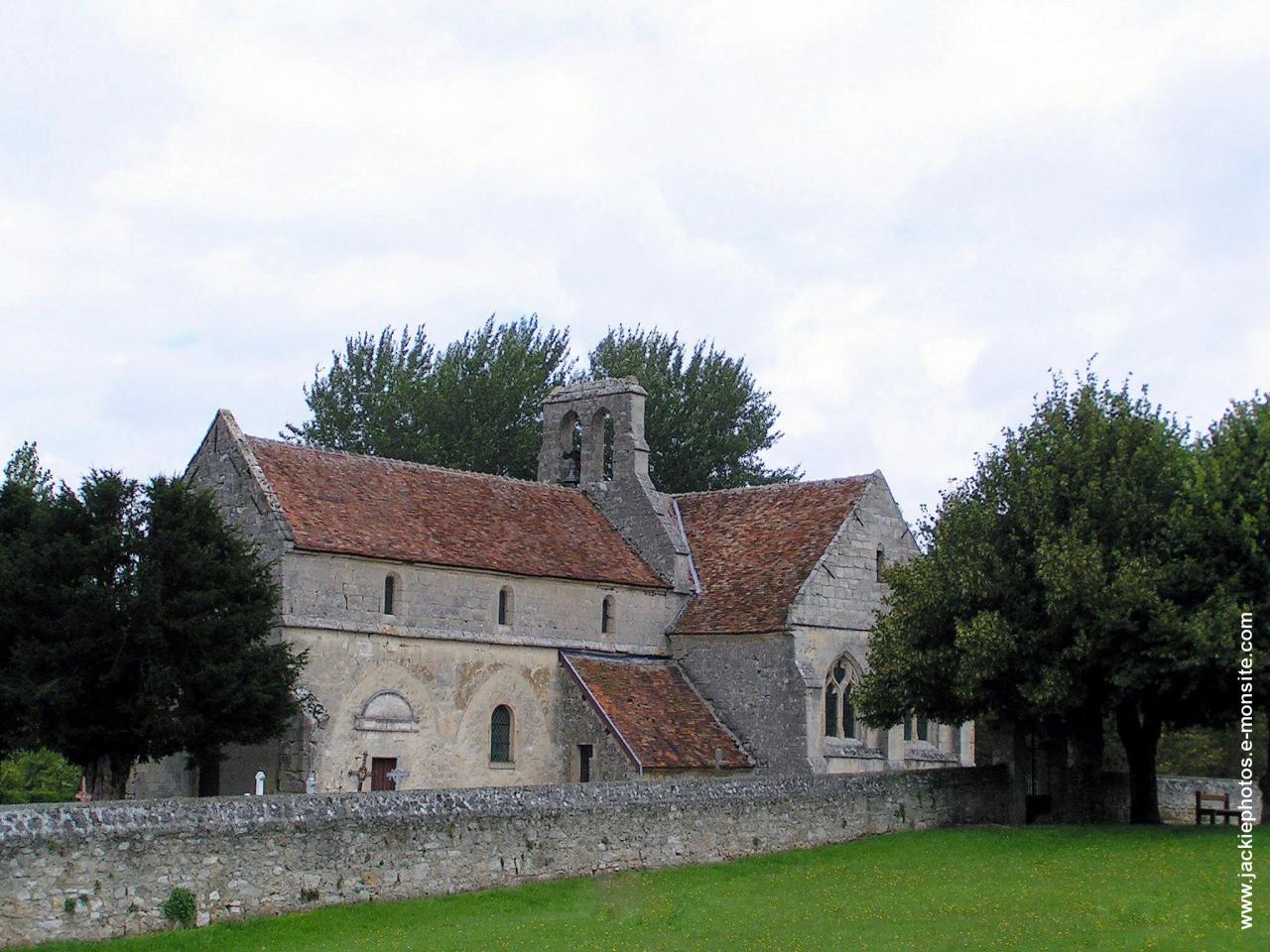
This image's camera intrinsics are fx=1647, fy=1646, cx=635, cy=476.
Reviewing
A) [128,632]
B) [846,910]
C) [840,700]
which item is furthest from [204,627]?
[840,700]

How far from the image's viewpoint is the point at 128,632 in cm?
3297

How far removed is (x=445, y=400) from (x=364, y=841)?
140 feet

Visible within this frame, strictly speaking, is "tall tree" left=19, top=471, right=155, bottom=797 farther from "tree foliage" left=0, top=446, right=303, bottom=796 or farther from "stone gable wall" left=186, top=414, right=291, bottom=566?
"stone gable wall" left=186, top=414, right=291, bottom=566

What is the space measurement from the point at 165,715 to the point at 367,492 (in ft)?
32.9

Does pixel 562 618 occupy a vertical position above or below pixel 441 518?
below

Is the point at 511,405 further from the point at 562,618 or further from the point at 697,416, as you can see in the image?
the point at 562,618

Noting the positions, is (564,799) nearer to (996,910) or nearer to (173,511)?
(996,910)

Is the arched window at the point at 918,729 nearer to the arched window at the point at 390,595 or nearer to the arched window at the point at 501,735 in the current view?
the arched window at the point at 501,735

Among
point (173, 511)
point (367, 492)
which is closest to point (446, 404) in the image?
point (367, 492)

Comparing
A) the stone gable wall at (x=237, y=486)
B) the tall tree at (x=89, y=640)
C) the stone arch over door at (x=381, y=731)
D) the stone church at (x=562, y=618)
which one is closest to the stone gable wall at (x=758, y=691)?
the stone church at (x=562, y=618)

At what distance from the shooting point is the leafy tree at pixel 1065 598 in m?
33.3

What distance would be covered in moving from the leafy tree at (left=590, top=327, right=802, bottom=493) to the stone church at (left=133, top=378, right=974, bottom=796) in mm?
20441

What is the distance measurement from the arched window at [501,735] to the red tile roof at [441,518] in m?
3.54

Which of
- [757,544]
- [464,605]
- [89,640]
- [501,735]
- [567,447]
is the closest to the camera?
[89,640]
